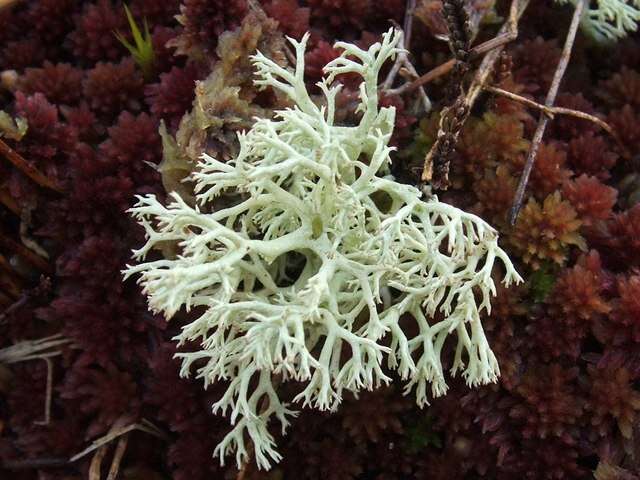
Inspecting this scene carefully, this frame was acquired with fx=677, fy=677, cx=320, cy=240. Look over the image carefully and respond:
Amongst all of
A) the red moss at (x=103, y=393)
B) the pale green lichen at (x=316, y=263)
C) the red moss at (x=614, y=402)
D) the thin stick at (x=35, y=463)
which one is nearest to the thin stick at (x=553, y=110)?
the pale green lichen at (x=316, y=263)

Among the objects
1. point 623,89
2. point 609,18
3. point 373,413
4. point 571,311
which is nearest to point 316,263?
point 373,413

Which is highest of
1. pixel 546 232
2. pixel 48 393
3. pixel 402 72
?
Answer: pixel 402 72

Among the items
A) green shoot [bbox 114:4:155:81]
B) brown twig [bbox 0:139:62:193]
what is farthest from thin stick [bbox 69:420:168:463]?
green shoot [bbox 114:4:155:81]

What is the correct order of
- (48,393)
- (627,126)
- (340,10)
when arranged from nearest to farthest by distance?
1. (48,393)
2. (627,126)
3. (340,10)

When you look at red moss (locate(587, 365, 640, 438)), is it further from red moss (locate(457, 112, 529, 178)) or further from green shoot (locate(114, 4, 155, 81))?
green shoot (locate(114, 4, 155, 81))

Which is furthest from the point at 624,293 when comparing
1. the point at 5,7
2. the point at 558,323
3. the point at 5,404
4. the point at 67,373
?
the point at 5,7

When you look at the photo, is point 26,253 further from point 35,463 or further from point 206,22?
point 206,22

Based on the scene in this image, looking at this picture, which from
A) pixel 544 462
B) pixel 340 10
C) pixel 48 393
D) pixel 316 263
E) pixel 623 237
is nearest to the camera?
pixel 316 263

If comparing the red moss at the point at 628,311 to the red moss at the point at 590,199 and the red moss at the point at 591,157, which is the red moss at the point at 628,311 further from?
the red moss at the point at 591,157
